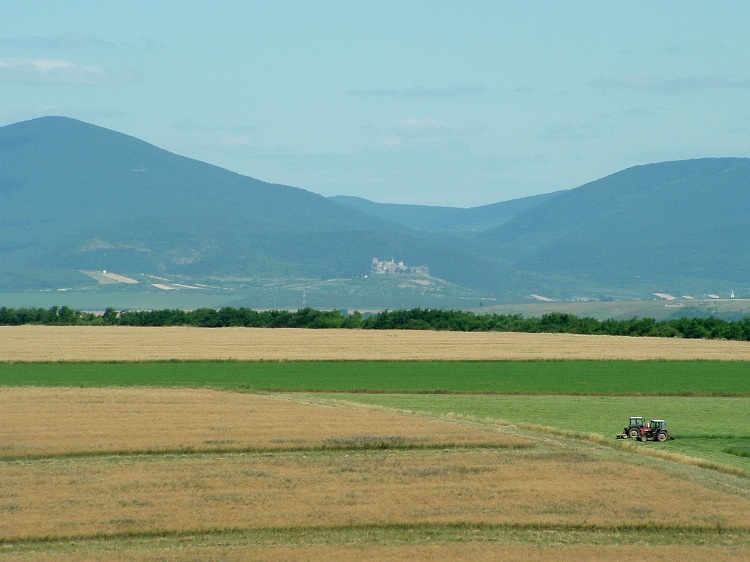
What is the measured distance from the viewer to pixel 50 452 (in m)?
27.7

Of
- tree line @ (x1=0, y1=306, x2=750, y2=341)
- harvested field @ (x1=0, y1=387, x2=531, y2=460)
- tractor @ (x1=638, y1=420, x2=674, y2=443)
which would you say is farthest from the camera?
tree line @ (x1=0, y1=306, x2=750, y2=341)

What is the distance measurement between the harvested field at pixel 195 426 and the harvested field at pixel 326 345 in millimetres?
21048

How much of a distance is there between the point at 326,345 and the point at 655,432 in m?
37.4

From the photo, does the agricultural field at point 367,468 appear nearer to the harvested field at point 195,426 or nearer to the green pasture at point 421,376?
the harvested field at point 195,426

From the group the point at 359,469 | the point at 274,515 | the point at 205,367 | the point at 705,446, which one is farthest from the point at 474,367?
the point at 274,515

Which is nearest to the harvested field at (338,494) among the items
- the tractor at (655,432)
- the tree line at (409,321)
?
the tractor at (655,432)

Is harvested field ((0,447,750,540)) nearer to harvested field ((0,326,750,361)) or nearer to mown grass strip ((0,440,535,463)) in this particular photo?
mown grass strip ((0,440,535,463))

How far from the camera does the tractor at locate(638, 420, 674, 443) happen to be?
32.3 metres

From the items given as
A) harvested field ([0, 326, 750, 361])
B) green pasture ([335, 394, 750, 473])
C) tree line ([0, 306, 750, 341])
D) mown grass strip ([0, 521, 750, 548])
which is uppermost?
tree line ([0, 306, 750, 341])

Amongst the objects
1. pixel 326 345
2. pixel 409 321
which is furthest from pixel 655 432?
pixel 409 321

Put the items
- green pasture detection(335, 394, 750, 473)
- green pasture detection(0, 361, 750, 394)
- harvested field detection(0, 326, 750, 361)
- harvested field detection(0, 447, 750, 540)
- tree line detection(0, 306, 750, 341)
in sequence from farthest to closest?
tree line detection(0, 306, 750, 341), harvested field detection(0, 326, 750, 361), green pasture detection(0, 361, 750, 394), green pasture detection(335, 394, 750, 473), harvested field detection(0, 447, 750, 540)

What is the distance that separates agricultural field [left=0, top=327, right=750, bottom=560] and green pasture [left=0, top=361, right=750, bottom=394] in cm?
25

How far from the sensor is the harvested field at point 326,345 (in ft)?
201

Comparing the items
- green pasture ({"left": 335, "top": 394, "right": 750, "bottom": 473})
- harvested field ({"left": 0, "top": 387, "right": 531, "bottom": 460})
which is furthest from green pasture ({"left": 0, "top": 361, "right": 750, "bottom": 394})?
harvested field ({"left": 0, "top": 387, "right": 531, "bottom": 460})
